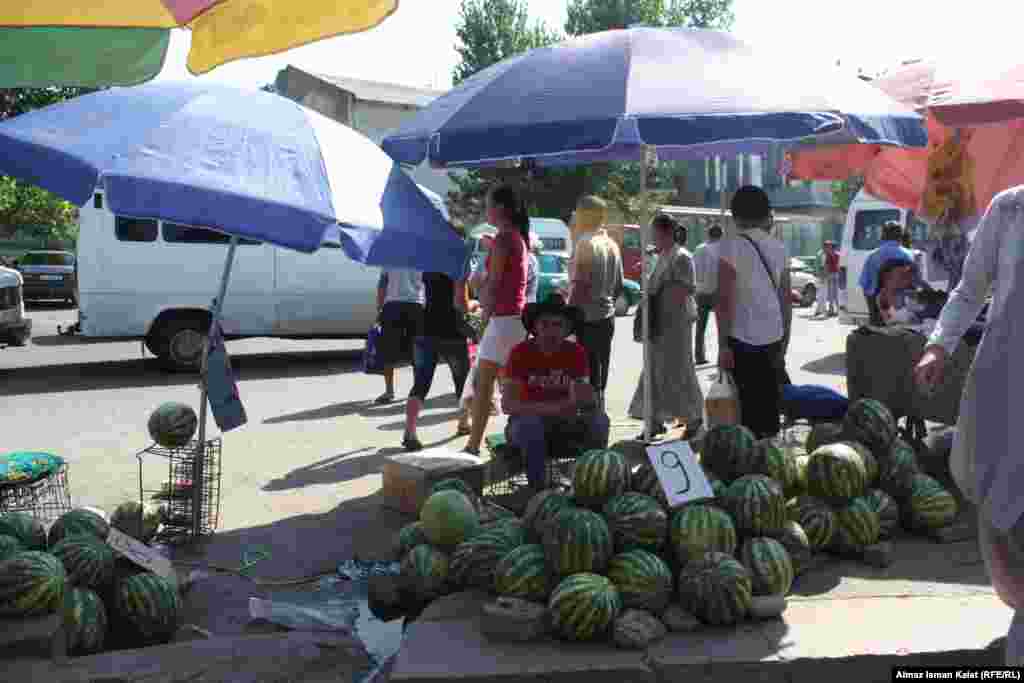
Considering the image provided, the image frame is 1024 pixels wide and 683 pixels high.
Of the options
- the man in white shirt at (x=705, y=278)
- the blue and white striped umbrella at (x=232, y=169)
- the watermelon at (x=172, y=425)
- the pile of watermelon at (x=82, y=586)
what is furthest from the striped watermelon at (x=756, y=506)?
the watermelon at (x=172, y=425)

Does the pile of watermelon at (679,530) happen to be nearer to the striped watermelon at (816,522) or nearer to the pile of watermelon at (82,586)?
the striped watermelon at (816,522)

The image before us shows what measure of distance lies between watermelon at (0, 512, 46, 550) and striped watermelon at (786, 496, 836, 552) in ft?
11.8

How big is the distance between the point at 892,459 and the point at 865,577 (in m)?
0.93

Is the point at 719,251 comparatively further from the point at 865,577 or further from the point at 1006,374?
the point at 1006,374

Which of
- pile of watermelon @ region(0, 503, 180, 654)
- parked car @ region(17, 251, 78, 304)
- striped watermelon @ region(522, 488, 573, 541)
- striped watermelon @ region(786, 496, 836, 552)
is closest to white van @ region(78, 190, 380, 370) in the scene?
pile of watermelon @ region(0, 503, 180, 654)

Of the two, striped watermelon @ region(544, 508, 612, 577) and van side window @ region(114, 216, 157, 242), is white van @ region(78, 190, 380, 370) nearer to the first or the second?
van side window @ region(114, 216, 157, 242)

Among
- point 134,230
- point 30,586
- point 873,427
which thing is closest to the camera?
point 30,586

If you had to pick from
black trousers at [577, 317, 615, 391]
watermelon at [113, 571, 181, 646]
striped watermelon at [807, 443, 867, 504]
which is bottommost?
watermelon at [113, 571, 181, 646]

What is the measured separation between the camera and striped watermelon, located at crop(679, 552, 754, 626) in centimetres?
411

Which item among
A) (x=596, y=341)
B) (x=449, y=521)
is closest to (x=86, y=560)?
(x=449, y=521)

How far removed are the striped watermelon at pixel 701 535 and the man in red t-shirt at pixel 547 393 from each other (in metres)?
1.52

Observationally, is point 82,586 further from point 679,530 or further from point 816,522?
point 816,522

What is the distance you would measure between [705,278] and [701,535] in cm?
527

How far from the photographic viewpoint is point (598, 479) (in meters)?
4.70
